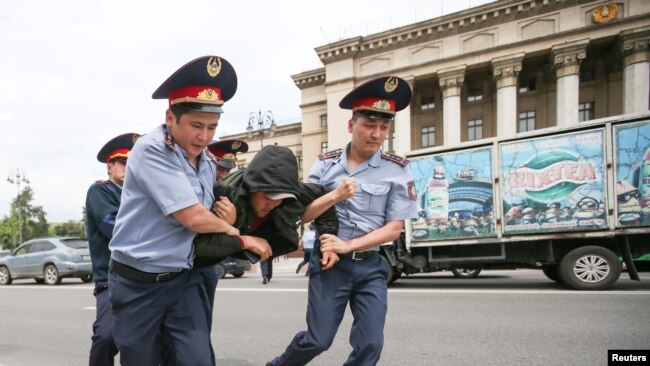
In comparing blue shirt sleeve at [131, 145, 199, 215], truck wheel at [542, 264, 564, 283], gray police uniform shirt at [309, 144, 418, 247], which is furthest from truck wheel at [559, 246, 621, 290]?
blue shirt sleeve at [131, 145, 199, 215]

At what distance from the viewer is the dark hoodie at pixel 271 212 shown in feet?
6.17

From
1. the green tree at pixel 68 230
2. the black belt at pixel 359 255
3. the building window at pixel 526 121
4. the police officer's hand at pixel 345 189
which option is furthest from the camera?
the green tree at pixel 68 230

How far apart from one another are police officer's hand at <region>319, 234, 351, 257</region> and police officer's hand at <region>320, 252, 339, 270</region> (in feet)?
0.06

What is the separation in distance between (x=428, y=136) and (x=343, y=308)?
33.6 meters

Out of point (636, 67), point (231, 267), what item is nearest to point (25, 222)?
point (231, 267)

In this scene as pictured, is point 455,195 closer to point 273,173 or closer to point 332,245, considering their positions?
point 332,245

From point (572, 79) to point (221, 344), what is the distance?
3102 cm

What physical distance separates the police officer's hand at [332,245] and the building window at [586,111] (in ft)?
110

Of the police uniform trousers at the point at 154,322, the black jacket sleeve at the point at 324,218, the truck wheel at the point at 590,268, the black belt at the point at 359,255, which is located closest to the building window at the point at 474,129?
the truck wheel at the point at 590,268

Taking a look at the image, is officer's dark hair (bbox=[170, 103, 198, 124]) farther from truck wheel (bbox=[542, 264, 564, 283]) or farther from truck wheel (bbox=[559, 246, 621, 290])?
truck wheel (bbox=[542, 264, 564, 283])

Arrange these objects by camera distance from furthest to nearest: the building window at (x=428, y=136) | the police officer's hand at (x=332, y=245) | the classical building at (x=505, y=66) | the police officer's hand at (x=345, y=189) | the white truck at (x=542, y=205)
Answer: the building window at (x=428, y=136) → the classical building at (x=505, y=66) → the white truck at (x=542, y=205) → the police officer's hand at (x=332, y=245) → the police officer's hand at (x=345, y=189)

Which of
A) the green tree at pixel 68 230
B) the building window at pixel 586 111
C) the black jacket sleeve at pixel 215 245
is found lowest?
the green tree at pixel 68 230

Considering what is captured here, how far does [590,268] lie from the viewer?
7.03 m

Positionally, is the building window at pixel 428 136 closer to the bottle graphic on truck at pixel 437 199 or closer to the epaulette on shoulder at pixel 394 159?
the bottle graphic on truck at pixel 437 199
